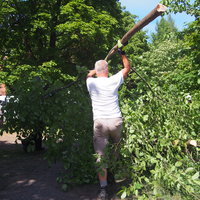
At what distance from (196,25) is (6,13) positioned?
882 cm

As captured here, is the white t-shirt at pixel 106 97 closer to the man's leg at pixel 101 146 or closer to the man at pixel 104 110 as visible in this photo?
the man at pixel 104 110

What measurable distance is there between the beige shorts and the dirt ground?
0.75 metres

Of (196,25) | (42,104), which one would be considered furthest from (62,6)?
(42,104)

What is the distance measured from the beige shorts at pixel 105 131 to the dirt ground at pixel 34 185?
751mm

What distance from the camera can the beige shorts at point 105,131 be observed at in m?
3.54

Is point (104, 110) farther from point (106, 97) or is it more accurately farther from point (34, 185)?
point (34, 185)

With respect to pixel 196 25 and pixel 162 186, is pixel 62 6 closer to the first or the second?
pixel 196 25

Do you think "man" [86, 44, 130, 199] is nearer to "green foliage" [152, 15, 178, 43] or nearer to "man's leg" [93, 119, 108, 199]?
"man's leg" [93, 119, 108, 199]

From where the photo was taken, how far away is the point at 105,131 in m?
3.59

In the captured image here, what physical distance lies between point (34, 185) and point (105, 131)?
1.65 metres

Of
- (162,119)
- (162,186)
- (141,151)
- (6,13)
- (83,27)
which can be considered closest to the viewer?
(162,186)

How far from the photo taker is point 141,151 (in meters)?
3.85

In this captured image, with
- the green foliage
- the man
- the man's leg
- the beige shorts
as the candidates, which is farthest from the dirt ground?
the green foliage

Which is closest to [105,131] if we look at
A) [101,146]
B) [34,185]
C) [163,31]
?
[101,146]
